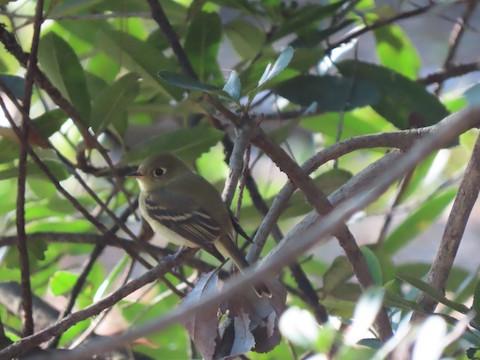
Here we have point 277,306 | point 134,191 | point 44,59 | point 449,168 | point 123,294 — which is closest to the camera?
point 123,294

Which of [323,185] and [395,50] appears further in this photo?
[395,50]

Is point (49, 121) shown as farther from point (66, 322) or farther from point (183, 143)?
point (66, 322)

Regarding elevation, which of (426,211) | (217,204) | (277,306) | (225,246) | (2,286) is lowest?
(277,306)

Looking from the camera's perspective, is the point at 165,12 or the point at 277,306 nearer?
the point at 277,306

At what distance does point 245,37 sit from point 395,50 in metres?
0.50

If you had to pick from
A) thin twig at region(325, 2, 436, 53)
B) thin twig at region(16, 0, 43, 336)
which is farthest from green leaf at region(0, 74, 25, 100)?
thin twig at region(325, 2, 436, 53)

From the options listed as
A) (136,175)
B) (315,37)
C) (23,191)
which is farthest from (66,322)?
(315,37)

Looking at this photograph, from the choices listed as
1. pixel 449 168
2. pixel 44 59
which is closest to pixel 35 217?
pixel 44 59

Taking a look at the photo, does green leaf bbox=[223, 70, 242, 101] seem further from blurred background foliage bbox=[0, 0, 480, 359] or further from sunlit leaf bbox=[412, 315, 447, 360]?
sunlit leaf bbox=[412, 315, 447, 360]

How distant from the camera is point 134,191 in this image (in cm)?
265

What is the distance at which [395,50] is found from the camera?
255 centimetres

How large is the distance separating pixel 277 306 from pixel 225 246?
2.09ft

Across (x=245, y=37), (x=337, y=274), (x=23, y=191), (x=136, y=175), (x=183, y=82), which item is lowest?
(x=337, y=274)

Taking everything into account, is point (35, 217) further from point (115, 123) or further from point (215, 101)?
point (215, 101)
